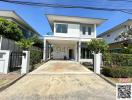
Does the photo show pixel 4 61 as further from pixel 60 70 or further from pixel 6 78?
pixel 60 70

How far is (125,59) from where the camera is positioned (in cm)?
1317

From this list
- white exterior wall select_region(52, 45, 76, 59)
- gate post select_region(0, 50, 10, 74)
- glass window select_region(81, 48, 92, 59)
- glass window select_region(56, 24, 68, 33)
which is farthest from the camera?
white exterior wall select_region(52, 45, 76, 59)

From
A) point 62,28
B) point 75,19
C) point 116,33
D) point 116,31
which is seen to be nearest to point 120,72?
point 75,19

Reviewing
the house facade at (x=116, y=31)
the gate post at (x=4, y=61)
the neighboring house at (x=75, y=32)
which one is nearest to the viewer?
→ the gate post at (x=4, y=61)

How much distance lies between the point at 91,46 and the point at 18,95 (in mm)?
14987

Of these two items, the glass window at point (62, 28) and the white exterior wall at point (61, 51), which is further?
the white exterior wall at point (61, 51)

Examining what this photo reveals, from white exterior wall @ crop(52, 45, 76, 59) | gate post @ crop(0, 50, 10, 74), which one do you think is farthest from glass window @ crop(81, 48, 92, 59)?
gate post @ crop(0, 50, 10, 74)

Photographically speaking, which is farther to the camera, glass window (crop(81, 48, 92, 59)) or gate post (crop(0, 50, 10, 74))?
glass window (crop(81, 48, 92, 59))

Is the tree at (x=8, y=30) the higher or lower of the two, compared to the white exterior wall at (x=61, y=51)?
higher

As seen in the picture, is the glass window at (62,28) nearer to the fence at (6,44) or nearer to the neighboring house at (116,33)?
the neighboring house at (116,33)

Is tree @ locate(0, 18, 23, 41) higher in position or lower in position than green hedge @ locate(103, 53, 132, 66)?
higher

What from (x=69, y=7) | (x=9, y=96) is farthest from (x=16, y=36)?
(x=9, y=96)

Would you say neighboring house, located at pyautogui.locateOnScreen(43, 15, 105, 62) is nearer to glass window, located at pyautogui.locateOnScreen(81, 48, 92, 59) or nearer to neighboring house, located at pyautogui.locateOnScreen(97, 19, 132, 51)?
glass window, located at pyautogui.locateOnScreen(81, 48, 92, 59)

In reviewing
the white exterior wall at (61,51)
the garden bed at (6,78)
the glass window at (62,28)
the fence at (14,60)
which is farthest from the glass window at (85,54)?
the garden bed at (6,78)
